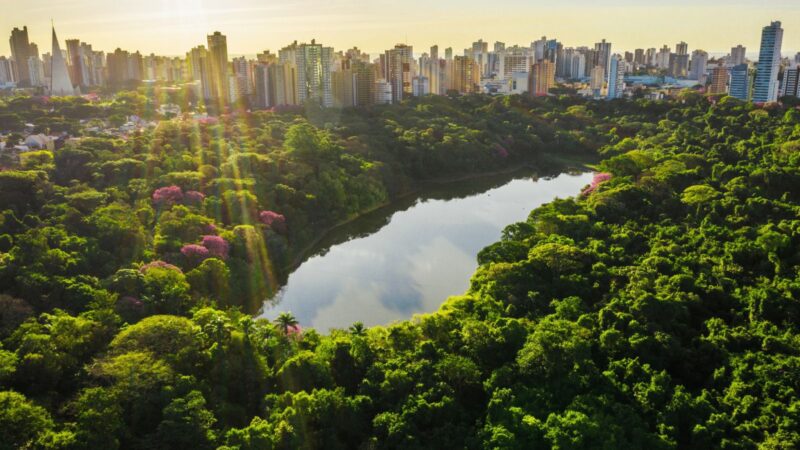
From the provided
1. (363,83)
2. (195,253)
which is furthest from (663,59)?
(195,253)

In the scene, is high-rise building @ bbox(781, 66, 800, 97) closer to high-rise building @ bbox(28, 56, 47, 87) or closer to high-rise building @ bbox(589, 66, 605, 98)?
high-rise building @ bbox(589, 66, 605, 98)

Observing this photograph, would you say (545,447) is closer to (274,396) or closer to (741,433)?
(741,433)

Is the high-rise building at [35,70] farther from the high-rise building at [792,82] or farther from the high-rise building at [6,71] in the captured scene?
the high-rise building at [792,82]

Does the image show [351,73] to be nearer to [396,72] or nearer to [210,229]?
[396,72]

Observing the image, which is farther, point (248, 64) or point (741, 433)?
point (248, 64)

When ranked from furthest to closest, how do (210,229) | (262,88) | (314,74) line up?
(314,74), (262,88), (210,229)

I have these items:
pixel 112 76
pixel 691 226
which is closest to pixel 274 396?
pixel 691 226
